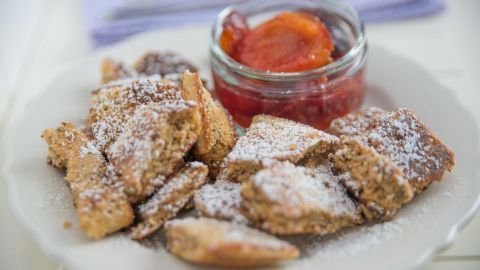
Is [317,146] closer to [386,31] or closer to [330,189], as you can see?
[330,189]

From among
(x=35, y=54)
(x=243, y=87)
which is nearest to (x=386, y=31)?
(x=243, y=87)

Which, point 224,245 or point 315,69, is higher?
point 315,69

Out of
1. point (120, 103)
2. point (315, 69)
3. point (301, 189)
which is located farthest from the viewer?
point (315, 69)

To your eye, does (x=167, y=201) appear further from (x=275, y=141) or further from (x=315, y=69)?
(x=315, y=69)

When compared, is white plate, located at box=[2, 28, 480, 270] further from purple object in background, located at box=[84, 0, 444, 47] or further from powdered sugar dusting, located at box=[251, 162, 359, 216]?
purple object in background, located at box=[84, 0, 444, 47]

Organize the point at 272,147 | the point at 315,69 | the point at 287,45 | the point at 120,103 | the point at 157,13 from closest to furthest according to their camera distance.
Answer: the point at 272,147 → the point at 120,103 → the point at 315,69 → the point at 287,45 → the point at 157,13

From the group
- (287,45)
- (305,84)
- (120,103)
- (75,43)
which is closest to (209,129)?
(120,103)
